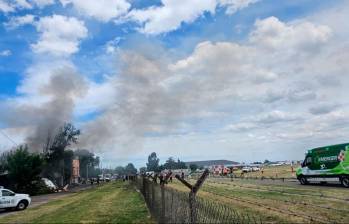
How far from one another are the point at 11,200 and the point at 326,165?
22.0m

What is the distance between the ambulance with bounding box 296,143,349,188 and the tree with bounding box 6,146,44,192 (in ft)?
119

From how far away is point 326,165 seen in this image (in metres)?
29.7

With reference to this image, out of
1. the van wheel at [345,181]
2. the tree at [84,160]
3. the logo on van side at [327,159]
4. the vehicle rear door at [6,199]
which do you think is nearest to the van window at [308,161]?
the logo on van side at [327,159]

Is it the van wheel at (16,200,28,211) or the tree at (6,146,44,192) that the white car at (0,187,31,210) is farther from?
the tree at (6,146,44,192)

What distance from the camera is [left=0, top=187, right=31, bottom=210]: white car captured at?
28089mm

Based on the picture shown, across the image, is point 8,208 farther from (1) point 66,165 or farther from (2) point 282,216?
(1) point 66,165

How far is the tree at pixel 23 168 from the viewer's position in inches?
2146

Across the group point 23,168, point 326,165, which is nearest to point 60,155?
point 23,168

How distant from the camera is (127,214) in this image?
17.2 meters

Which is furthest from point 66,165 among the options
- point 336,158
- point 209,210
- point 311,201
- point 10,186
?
point 209,210

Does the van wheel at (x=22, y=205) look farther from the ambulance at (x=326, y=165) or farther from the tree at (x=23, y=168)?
the tree at (x=23, y=168)

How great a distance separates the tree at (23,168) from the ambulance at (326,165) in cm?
3638

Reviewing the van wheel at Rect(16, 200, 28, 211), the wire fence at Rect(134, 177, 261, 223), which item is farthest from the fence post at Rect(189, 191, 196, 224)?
the van wheel at Rect(16, 200, 28, 211)

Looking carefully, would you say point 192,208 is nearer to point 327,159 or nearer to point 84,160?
point 327,159
